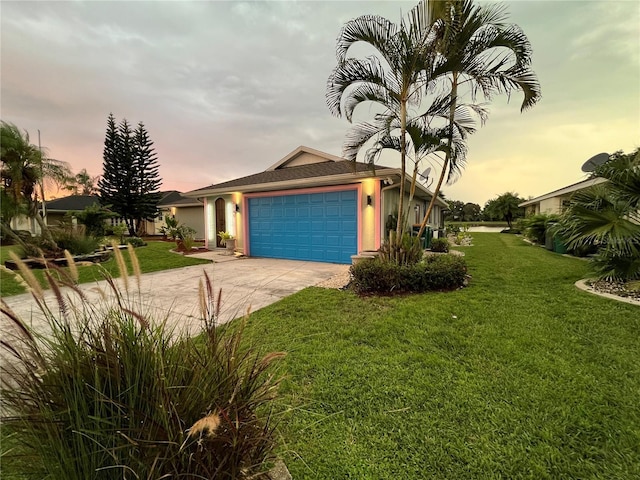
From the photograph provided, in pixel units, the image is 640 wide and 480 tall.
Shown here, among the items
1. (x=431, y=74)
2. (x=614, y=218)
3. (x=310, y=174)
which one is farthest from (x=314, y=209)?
(x=614, y=218)

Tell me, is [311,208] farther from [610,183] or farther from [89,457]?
[89,457]

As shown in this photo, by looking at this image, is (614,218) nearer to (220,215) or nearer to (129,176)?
(220,215)

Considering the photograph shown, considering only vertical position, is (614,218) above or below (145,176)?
below

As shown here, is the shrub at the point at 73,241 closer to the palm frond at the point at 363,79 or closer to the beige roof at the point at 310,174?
the beige roof at the point at 310,174

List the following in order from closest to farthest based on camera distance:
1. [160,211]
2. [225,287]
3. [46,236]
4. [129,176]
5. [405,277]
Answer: [405,277] < [225,287] < [46,236] < [129,176] < [160,211]

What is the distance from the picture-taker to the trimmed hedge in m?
5.91

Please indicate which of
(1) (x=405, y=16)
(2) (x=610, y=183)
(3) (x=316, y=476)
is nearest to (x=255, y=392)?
(3) (x=316, y=476)

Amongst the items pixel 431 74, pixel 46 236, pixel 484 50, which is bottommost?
pixel 46 236

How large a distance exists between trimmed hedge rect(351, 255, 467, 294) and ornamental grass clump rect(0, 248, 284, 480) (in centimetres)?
479

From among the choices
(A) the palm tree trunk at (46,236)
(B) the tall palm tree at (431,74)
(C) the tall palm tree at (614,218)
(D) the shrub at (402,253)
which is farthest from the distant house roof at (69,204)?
(C) the tall palm tree at (614,218)

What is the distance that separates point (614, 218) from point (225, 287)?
26.9ft

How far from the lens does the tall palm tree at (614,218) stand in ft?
16.7

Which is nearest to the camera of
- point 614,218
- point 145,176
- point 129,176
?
point 614,218

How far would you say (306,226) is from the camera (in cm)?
1114
